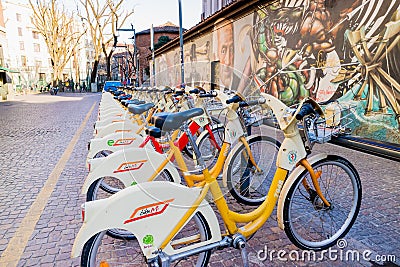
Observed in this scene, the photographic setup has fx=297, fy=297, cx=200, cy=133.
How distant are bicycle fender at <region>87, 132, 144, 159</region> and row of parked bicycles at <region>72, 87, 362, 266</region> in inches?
0.4

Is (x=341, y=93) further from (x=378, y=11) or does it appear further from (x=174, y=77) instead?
(x=174, y=77)

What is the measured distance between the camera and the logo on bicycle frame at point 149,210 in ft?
5.96

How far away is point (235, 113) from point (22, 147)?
17.4 ft

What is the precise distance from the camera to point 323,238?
107 inches

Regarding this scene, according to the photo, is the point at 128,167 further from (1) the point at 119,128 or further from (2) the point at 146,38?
(2) the point at 146,38

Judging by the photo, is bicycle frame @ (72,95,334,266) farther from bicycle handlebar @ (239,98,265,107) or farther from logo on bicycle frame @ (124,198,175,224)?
bicycle handlebar @ (239,98,265,107)

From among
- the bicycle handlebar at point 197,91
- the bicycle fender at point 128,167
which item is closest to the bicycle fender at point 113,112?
the bicycle handlebar at point 197,91

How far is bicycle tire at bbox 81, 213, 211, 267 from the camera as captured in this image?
6.15 feet

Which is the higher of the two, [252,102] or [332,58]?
[332,58]

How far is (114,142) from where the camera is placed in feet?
11.1

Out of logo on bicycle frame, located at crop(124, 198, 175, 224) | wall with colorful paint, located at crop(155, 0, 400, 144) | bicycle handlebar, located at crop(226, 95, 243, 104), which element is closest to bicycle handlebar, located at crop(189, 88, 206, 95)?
wall with colorful paint, located at crop(155, 0, 400, 144)

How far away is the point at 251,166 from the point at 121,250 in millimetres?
1480

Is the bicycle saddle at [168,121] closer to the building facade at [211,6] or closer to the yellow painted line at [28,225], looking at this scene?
the yellow painted line at [28,225]

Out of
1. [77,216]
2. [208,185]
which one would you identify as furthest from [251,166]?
[77,216]
